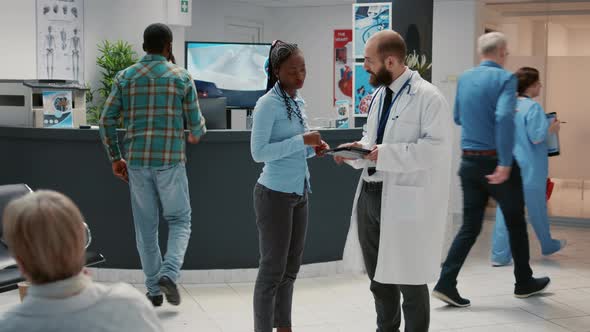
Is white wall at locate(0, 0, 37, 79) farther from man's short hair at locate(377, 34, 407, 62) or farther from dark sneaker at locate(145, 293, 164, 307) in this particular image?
man's short hair at locate(377, 34, 407, 62)

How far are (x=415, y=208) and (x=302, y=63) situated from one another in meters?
0.89

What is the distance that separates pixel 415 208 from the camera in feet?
11.2

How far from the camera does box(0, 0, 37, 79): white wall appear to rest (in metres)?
7.85

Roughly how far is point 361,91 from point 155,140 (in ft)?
7.89

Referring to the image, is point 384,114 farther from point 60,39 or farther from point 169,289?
point 60,39

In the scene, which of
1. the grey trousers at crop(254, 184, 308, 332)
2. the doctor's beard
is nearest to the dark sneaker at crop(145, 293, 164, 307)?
the grey trousers at crop(254, 184, 308, 332)

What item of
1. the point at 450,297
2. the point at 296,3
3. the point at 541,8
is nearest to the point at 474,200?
the point at 450,297

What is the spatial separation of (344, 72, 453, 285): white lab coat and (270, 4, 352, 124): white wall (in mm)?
8463

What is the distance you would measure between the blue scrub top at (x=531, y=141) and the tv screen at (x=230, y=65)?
10.2ft

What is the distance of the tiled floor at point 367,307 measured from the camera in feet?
15.3

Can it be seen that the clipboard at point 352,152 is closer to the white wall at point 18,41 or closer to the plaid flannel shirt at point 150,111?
the plaid flannel shirt at point 150,111

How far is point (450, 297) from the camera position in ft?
16.4

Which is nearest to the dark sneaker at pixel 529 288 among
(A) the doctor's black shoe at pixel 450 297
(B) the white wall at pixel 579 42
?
(A) the doctor's black shoe at pixel 450 297

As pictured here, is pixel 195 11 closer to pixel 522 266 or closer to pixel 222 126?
pixel 222 126
